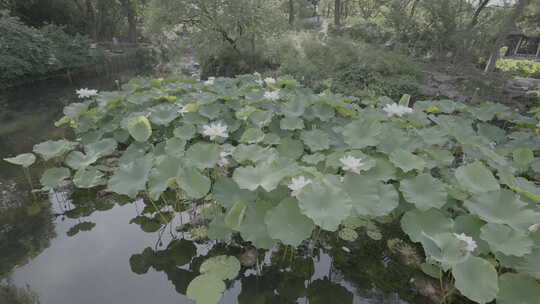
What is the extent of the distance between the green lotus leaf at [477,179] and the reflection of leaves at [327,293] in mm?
1116

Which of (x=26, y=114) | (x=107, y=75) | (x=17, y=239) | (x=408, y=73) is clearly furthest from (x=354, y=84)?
(x=107, y=75)

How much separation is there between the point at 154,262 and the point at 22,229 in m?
1.38

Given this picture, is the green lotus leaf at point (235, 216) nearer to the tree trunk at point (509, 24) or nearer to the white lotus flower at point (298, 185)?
the white lotus flower at point (298, 185)

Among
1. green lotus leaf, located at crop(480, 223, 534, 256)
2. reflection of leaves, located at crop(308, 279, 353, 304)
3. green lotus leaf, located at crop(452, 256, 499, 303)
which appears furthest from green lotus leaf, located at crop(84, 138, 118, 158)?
green lotus leaf, located at crop(480, 223, 534, 256)

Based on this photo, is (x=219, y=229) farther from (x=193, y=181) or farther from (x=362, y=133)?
(x=362, y=133)

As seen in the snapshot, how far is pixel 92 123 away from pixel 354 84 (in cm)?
559

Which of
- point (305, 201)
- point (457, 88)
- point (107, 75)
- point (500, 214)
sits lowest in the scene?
point (107, 75)

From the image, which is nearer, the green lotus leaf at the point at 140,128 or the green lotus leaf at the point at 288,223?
the green lotus leaf at the point at 288,223

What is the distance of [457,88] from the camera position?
6676 millimetres

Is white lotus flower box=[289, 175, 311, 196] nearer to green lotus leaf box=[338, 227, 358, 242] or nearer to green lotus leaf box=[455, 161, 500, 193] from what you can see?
green lotus leaf box=[338, 227, 358, 242]

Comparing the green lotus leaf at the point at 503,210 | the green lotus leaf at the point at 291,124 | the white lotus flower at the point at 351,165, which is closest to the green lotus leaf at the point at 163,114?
the green lotus leaf at the point at 291,124

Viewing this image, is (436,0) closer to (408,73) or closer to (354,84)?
(408,73)

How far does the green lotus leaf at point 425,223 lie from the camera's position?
1.83 m

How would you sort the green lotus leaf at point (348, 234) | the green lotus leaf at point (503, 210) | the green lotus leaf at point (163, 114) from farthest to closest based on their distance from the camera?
the green lotus leaf at point (163, 114), the green lotus leaf at point (348, 234), the green lotus leaf at point (503, 210)
